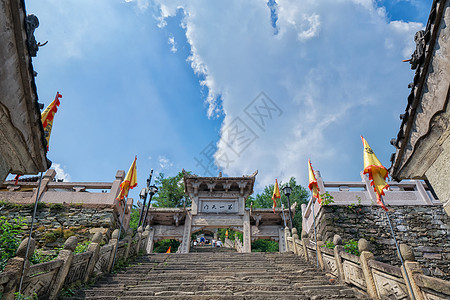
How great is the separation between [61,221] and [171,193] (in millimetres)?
14225

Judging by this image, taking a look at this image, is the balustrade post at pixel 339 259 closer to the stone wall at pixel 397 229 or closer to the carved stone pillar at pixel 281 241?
the stone wall at pixel 397 229

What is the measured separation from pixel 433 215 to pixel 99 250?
13356 mm

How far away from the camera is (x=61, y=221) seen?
10.6 metres

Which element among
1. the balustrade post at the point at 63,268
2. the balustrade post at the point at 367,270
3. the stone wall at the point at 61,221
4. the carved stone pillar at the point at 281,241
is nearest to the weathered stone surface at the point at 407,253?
the balustrade post at the point at 367,270

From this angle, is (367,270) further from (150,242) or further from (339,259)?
(150,242)

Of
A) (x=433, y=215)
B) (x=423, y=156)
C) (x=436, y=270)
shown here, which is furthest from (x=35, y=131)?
(x=433, y=215)

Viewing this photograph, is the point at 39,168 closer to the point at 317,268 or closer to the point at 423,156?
the point at 423,156

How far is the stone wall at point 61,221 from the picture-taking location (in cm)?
1006

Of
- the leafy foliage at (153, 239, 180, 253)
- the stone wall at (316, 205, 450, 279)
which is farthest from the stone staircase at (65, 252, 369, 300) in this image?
the leafy foliage at (153, 239, 180, 253)

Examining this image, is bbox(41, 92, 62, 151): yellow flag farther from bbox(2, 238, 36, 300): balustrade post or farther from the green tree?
the green tree

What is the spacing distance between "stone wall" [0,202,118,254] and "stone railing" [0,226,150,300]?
3.77 meters

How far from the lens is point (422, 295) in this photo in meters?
3.51

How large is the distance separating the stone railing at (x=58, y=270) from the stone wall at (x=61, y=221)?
3.77 m

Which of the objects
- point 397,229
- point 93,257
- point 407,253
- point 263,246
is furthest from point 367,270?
point 263,246
